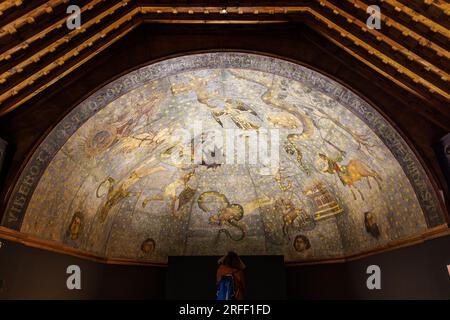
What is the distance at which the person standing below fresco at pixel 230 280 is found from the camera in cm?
869

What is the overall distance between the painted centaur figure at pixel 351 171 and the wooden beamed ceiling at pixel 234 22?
2757 mm

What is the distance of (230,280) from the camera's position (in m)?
8.85

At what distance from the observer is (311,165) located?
12.1 m

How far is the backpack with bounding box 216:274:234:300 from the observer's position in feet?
28.5

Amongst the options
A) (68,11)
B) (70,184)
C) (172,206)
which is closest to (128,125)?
(70,184)

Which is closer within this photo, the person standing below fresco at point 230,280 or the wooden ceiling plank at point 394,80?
the wooden ceiling plank at point 394,80

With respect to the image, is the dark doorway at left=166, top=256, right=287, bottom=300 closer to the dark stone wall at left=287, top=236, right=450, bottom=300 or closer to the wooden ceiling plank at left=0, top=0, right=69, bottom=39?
the dark stone wall at left=287, top=236, right=450, bottom=300

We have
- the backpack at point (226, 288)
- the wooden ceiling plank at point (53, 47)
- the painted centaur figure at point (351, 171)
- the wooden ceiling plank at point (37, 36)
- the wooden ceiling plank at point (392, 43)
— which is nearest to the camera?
the wooden ceiling plank at point (37, 36)

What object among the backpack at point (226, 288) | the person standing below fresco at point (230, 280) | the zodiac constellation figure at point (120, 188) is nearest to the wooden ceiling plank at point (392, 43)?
the person standing below fresco at point (230, 280)

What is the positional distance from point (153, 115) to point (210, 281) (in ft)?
23.3

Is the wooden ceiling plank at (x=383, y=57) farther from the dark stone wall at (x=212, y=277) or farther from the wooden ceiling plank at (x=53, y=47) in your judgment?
the wooden ceiling plank at (x=53, y=47)

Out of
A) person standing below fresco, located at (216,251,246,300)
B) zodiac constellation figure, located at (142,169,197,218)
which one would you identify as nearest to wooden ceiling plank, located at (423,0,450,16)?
person standing below fresco, located at (216,251,246,300)

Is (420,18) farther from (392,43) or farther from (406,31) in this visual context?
(392,43)

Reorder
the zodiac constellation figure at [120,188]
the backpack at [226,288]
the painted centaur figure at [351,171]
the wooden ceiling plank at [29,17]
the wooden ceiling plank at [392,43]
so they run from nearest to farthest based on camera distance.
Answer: the wooden ceiling plank at [29,17]
the wooden ceiling plank at [392,43]
the backpack at [226,288]
the painted centaur figure at [351,171]
the zodiac constellation figure at [120,188]
